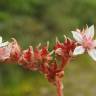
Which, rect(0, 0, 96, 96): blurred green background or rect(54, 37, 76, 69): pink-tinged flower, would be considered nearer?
rect(54, 37, 76, 69): pink-tinged flower

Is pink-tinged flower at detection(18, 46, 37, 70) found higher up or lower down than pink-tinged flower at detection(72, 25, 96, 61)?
lower down

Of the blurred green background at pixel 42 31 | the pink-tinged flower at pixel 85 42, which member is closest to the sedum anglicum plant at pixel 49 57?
the pink-tinged flower at pixel 85 42

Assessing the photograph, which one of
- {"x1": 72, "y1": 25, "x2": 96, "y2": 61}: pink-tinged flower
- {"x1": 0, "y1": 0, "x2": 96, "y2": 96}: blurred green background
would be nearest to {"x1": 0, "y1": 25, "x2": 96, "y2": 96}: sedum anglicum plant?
{"x1": 72, "y1": 25, "x2": 96, "y2": 61}: pink-tinged flower

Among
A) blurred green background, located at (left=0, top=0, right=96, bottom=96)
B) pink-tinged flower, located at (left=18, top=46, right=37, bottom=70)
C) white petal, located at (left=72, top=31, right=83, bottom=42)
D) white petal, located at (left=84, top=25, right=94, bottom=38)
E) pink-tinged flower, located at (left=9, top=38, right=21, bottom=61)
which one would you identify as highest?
blurred green background, located at (left=0, top=0, right=96, bottom=96)

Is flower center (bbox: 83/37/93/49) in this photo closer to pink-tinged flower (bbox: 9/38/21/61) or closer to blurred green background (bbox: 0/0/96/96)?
pink-tinged flower (bbox: 9/38/21/61)

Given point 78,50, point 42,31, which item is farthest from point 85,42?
point 42,31

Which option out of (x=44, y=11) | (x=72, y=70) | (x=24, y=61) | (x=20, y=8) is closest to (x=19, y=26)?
(x=20, y=8)

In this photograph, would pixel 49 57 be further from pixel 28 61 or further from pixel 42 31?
pixel 42 31
